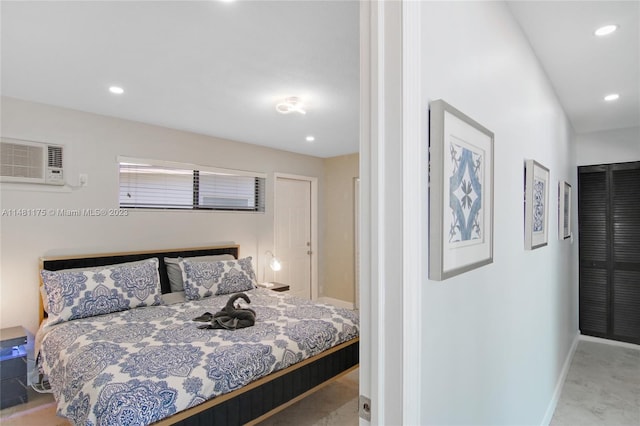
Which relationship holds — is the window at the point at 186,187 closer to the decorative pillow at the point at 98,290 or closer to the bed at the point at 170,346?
the bed at the point at 170,346

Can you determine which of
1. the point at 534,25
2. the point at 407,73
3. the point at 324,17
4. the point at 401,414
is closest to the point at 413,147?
the point at 407,73

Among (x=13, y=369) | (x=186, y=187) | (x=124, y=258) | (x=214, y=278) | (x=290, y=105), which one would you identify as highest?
(x=290, y=105)

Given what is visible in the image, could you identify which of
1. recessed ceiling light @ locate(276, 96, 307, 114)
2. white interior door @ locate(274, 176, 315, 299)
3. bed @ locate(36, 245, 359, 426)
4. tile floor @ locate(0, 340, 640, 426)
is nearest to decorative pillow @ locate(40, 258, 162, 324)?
bed @ locate(36, 245, 359, 426)

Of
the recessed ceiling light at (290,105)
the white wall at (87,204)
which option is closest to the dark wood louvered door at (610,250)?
the recessed ceiling light at (290,105)

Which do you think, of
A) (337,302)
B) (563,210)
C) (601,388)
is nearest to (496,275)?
(563,210)

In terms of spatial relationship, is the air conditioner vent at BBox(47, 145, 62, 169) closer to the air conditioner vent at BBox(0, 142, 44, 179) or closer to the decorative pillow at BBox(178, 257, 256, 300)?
the air conditioner vent at BBox(0, 142, 44, 179)

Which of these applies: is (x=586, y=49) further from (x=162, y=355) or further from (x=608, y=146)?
(x=162, y=355)

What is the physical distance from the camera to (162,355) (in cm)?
190

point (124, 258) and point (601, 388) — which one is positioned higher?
point (124, 258)

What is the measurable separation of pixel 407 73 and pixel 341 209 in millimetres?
4379

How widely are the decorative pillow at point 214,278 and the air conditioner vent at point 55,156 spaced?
4.47 feet

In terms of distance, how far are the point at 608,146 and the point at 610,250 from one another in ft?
3.80

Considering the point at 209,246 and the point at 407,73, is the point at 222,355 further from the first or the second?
the point at 209,246

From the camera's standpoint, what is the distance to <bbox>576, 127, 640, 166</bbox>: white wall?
354cm
